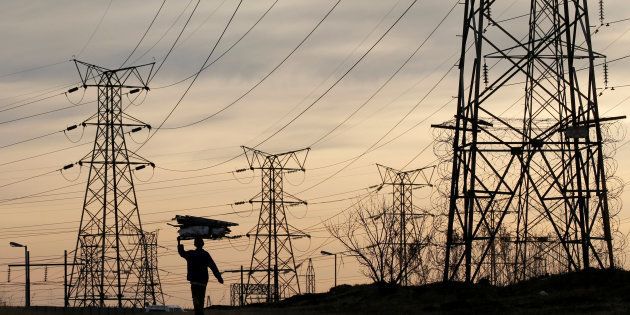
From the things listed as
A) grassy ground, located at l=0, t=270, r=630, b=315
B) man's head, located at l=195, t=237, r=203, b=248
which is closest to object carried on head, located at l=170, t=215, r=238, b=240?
man's head, located at l=195, t=237, r=203, b=248

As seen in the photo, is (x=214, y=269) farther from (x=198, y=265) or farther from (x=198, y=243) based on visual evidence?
(x=198, y=243)

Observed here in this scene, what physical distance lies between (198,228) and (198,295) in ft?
5.69

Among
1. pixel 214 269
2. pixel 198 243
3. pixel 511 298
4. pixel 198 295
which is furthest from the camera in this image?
pixel 511 298

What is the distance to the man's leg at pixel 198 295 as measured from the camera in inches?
1109

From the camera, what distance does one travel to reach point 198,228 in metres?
29.2

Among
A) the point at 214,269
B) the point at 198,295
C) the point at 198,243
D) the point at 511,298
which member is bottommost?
the point at 198,295

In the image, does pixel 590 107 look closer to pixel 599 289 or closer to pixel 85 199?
pixel 599 289

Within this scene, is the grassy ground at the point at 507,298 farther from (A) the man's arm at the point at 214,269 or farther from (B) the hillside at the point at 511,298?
(A) the man's arm at the point at 214,269

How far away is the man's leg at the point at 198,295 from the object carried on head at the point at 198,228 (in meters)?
1.30

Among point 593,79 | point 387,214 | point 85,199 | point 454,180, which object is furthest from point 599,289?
point 387,214

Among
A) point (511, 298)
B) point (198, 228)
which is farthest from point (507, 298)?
point (198, 228)

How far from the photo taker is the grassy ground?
104ft

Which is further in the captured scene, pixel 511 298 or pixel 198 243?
pixel 511 298

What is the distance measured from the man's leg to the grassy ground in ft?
24.2
